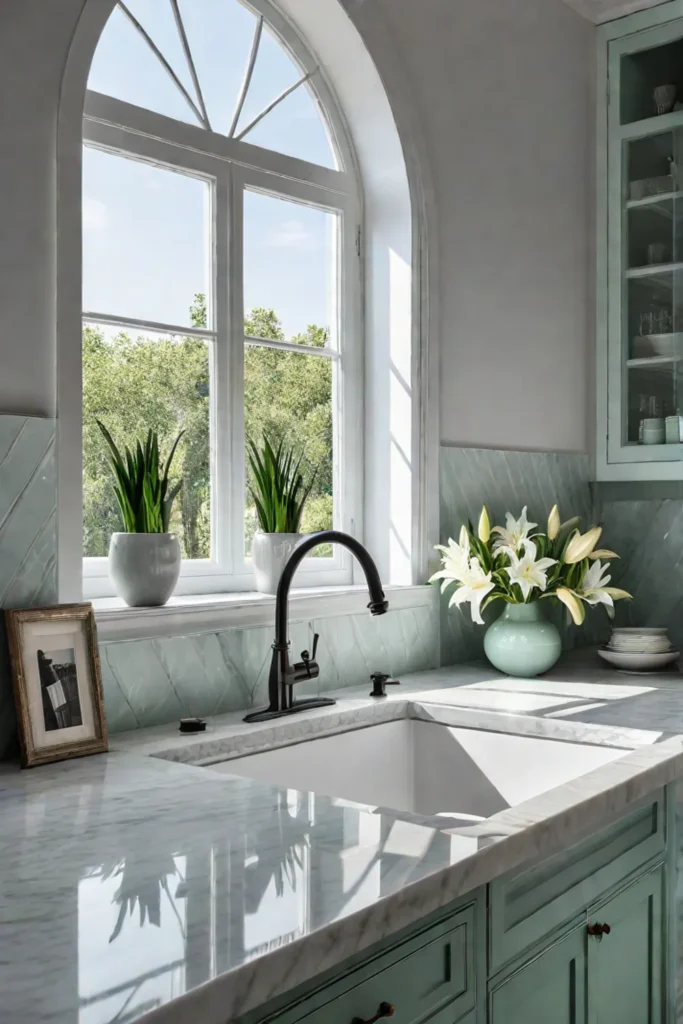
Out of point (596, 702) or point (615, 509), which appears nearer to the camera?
point (596, 702)

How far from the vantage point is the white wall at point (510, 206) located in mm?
2566

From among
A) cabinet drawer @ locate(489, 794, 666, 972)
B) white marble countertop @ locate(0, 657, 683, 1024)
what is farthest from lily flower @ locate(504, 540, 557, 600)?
cabinet drawer @ locate(489, 794, 666, 972)

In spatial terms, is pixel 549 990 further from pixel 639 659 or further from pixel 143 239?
pixel 143 239

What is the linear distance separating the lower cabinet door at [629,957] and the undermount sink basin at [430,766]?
25cm

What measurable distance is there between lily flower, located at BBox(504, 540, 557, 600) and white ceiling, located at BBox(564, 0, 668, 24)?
1.75 metres

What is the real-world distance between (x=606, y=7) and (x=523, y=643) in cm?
198

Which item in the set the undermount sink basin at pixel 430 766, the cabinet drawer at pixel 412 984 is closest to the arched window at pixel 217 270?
the undermount sink basin at pixel 430 766

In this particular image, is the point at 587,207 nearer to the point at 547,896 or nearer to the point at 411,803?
the point at 411,803

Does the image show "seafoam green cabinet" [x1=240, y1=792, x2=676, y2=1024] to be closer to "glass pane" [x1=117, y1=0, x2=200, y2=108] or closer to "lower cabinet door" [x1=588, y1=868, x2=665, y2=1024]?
"lower cabinet door" [x1=588, y1=868, x2=665, y2=1024]

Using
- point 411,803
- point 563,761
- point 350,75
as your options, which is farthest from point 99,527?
point 350,75

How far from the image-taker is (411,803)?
205cm

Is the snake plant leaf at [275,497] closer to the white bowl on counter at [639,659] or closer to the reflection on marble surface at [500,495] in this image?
the reflection on marble surface at [500,495]

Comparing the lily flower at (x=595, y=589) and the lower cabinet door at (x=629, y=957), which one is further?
the lily flower at (x=595, y=589)

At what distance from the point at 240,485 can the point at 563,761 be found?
0.89 m
